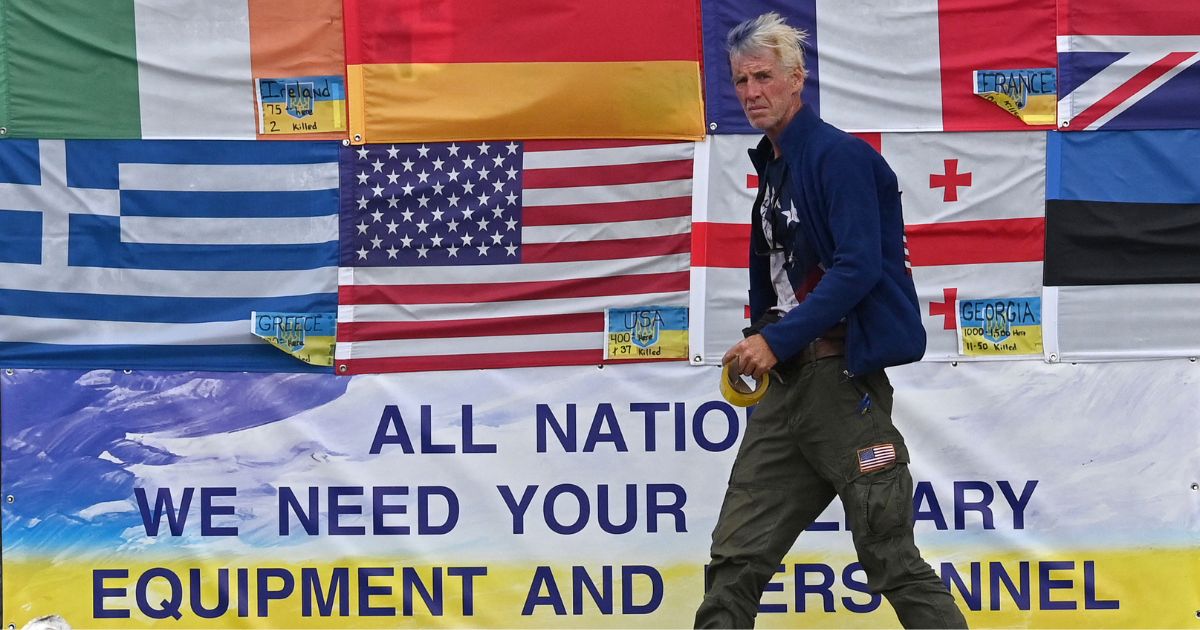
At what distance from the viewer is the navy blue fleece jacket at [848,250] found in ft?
12.3

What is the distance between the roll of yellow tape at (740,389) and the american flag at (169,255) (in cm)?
199

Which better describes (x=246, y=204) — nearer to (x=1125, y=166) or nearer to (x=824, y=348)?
(x=824, y=348)

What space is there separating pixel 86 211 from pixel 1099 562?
13.4 feet

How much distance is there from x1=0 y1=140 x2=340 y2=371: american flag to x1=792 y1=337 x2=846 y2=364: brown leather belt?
215 centimetres

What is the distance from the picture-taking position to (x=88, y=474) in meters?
5.38

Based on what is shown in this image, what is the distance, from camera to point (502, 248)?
5438 mm

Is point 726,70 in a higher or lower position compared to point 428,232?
higher

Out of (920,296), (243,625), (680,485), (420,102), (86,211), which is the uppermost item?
(420,102)

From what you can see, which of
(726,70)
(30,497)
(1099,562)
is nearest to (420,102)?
(726,70)

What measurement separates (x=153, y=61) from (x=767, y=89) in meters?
2.60

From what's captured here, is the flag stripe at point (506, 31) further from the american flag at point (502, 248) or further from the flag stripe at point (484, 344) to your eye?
the flag stripe at point (484, 344)

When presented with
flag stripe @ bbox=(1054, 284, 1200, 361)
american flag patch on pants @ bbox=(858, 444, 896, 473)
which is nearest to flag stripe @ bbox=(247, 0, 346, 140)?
american flag patch on pants @ bbox=(858, 444, 896, 473)

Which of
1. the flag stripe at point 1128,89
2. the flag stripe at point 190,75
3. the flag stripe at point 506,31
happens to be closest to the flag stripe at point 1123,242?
the flag stripe at point 1128,89

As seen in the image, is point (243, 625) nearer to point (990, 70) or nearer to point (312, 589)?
point (312, 589)
